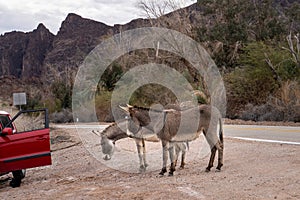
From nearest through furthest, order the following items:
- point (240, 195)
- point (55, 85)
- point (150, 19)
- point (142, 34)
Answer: point (240, 195)
point (150, 19)
point (142, 34)
point (55, 85)

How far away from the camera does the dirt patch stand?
7.93 meters

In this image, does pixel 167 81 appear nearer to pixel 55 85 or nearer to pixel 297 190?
pixel 297 190

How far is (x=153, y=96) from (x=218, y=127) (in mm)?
17175

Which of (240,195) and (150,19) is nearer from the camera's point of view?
(240,195)

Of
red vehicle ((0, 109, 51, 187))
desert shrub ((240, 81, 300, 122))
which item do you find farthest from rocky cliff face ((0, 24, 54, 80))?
red vehicle ((0, 109, 51, 187))

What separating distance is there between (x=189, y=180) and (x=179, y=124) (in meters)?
1.49

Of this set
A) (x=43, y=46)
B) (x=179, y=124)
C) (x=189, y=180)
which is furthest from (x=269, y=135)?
(x=43, y=46)

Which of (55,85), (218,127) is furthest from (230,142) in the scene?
(55,85)

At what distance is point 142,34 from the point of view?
38.8 m

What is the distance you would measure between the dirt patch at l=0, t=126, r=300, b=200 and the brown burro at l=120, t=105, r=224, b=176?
2.20 ft

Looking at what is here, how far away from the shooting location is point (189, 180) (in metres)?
9.24

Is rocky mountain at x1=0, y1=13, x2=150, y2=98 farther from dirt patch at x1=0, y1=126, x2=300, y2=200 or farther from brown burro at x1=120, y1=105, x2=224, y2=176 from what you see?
brown burro at x1=120, y1=105, x2=224, y2=176

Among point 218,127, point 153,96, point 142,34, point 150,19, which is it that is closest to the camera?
point 218,127

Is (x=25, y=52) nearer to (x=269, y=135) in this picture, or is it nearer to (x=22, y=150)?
(x=269, y=135)
